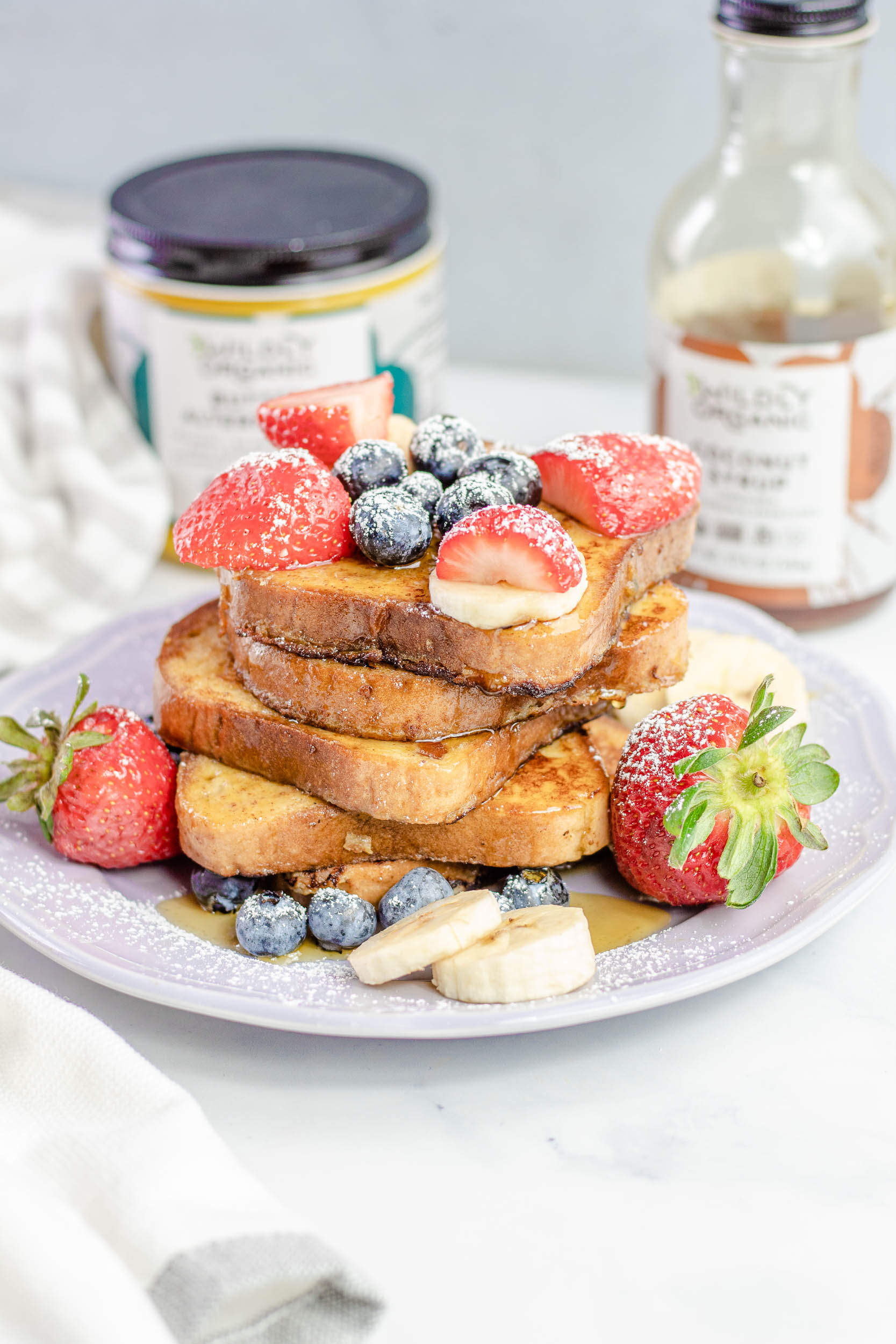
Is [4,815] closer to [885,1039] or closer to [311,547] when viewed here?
[311,547]

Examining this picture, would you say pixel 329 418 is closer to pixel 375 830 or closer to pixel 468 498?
pixel 468 498

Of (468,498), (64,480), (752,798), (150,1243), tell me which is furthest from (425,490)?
(64,480)

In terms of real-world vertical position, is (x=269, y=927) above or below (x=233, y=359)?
below

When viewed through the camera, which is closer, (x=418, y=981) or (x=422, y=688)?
(x=418, y=981)

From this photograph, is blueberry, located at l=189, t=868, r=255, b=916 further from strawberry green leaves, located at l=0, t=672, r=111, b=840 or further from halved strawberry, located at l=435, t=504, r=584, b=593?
halved strawberry, located at l=435, t=504, r=584, b=593

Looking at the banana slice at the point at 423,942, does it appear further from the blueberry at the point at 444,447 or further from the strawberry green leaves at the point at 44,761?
the blueberry at the point at 444,447

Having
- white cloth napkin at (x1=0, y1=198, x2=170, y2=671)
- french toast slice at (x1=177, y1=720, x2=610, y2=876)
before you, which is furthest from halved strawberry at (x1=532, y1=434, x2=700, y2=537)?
white cloth napkin at (x1=0, y1=198, x2=170, y2=671)

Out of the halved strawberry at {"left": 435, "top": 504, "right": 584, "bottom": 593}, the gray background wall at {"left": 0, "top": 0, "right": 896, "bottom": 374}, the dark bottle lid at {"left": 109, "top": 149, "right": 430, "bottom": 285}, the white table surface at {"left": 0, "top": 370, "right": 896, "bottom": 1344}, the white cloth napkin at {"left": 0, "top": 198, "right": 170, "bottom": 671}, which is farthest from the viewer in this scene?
the gray background wall at {"left": 0, "top": 0, "right": 896, "bottom": 374}
